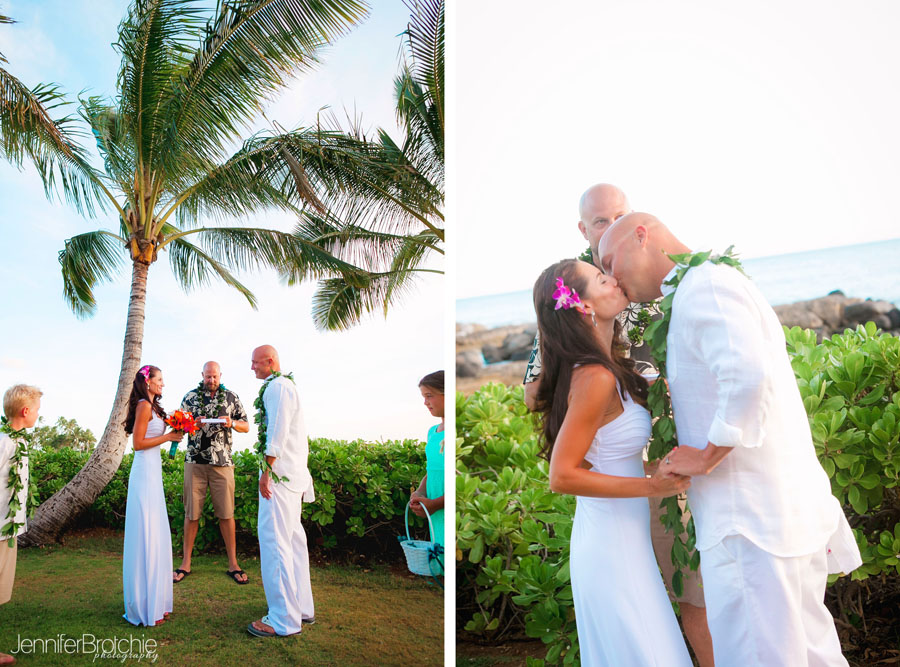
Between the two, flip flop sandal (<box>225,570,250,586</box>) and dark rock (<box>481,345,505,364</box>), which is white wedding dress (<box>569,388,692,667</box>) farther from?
dark rock (<box>481,345,505,364</box>)

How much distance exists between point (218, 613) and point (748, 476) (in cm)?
265

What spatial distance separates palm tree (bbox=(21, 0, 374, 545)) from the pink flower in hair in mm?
1642

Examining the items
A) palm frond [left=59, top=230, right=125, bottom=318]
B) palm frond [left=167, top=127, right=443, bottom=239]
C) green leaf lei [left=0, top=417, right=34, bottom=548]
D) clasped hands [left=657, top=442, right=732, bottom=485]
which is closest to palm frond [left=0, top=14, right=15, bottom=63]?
palm frond [left=59, top=230, right=125, bottom=318]

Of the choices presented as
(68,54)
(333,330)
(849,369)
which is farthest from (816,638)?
(68,54)

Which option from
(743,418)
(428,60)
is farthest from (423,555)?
(428,60)

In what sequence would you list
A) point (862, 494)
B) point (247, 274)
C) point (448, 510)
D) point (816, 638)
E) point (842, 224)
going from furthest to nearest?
point (842, 224), point (247, 274), point (448, 510), point (862, 494), point (816, 638)

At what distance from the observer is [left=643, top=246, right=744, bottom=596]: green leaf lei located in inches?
76.8

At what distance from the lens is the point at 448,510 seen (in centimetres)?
283

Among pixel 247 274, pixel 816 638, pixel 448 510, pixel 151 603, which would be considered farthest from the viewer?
pixel 247 274

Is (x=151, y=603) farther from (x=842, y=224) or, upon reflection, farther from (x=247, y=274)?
(x=842, y=224)

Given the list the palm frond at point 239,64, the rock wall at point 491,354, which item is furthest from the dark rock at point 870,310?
the palm frond at point 239,64

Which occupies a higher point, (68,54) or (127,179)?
(68,54)

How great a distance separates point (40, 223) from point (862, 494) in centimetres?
415

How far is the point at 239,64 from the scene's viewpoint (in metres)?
3.50
